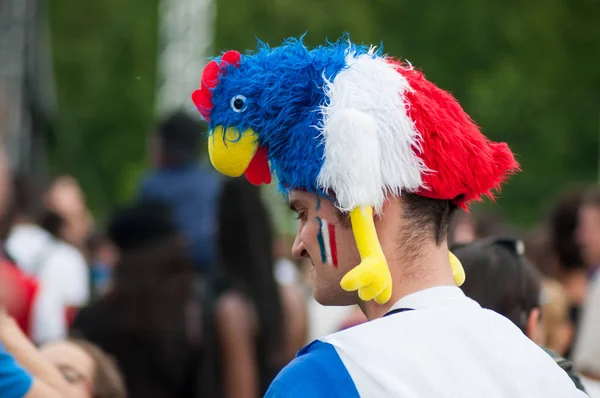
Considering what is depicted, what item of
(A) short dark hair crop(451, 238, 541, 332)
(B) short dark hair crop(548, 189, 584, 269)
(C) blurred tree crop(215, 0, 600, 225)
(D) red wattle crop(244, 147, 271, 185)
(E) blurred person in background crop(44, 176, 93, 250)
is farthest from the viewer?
(C) blurred tree crop(215, 0, 600, 225)

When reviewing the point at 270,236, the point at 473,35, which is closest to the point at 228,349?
the point at 270,236

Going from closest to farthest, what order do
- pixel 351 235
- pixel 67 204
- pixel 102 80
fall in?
pixel 351 235
pixel 67 204
pixel 102 80

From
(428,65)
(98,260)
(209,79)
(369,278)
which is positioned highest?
(428,65)

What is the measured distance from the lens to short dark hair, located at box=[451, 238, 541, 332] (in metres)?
2.81

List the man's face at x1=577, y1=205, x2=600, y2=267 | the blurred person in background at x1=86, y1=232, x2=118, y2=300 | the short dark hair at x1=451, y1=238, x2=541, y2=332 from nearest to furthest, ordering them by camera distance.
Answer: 1. the short dark hair at x1=451, y1=238, x2=541, y2=332
2. the man's face at x1=577, y1=205, x2=600, y2=267
3. the blurred person in background at x1=86, y1=232, x2=118, y2=300

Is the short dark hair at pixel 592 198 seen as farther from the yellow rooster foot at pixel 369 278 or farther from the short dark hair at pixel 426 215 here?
the yellow rooster foot at pixel 369 278

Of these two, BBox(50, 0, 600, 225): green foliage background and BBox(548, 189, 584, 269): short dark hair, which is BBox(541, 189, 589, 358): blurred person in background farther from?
BBox(50, 0, 600, 225): green foliage background

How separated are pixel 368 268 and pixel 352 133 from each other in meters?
0.27

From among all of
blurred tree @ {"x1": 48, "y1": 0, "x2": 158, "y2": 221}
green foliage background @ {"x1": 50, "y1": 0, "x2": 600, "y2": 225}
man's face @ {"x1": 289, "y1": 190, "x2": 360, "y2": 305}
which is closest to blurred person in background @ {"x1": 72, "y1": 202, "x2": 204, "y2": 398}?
man's face @ {"x1": 289, "y1": 190, "x2": 360, "y2": 305}

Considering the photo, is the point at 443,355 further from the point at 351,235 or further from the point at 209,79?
the point at 209,79

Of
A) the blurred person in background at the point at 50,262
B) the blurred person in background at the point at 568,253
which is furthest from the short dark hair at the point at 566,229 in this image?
the blurred person in background at the point at 50,262

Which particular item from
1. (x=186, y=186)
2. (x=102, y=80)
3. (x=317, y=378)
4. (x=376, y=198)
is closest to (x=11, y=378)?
(x=317, y=378)

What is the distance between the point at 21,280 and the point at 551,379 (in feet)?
7.73

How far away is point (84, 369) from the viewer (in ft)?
9.95
